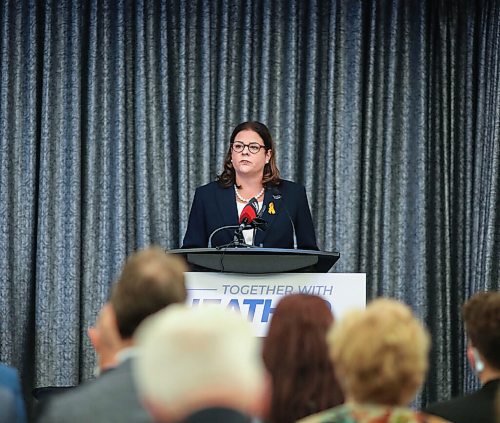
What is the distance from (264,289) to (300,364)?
1.70 meters

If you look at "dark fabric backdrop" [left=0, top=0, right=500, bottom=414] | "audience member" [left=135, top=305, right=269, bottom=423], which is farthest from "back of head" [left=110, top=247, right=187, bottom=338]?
"dark fabric backdrop" [left=0, top=0, right=500, bottom=414]

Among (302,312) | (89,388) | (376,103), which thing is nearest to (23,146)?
(376,103)

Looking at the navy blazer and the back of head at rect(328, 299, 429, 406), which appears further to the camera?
the navy blazer

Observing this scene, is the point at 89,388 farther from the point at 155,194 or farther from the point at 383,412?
the point at 155,194

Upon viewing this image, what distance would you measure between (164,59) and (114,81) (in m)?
0.33

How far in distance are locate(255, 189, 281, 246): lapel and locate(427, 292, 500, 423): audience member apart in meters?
2.11

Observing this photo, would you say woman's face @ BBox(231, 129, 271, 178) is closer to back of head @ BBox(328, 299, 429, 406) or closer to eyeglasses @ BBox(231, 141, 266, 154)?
eyeglasses @ BBox(231, 141, 266, 154)

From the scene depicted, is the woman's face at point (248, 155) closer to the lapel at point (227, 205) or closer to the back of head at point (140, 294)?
the lapel at point (227, 205)

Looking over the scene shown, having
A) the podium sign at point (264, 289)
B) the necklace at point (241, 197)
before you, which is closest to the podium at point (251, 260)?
the podium sign at point (264, 289)

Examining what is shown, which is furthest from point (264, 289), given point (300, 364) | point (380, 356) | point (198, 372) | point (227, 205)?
point (198, 372)

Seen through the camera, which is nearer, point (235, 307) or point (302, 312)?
point (302, 312)

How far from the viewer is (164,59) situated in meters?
6.00

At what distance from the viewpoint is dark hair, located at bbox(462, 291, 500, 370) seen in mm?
2527

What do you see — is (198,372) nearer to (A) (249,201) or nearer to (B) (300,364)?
(B) (300,364)
